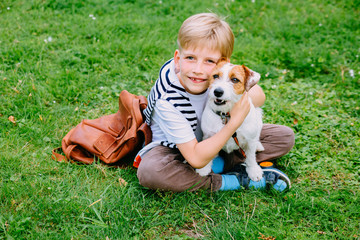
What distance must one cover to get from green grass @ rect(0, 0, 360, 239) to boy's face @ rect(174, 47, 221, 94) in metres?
1.01

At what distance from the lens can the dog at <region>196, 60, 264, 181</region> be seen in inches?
98.5

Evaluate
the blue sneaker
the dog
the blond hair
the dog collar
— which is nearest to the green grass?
the blue sneaker

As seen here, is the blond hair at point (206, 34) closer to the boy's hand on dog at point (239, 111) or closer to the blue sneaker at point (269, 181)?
the boy's hand on dog at point (239, 111)

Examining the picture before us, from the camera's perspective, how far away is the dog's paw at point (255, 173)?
306 cm

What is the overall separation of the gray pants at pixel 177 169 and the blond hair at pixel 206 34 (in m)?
0.99

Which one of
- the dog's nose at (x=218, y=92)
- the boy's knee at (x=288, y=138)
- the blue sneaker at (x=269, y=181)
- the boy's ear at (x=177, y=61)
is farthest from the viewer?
the boy's knee at (x=288, y=138)

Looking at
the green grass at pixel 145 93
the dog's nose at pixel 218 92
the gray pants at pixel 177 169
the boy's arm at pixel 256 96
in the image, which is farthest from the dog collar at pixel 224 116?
the green grass at pixel 145 93

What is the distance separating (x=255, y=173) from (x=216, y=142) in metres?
0.62

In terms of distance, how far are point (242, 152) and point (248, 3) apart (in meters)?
3.96

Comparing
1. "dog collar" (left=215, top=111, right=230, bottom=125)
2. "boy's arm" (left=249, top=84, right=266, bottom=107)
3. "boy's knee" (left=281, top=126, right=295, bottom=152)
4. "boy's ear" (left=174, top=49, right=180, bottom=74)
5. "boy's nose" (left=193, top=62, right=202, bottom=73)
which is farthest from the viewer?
"boy's knee" (left=281, top=126, right=295, bottom=152)

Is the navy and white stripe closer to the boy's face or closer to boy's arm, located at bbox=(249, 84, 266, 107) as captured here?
the boy's face

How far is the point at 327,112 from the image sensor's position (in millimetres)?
4137

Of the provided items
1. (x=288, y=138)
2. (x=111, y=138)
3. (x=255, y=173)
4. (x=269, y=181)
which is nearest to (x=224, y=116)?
(x=255, y=173)

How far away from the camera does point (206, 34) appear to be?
8.71 ft
